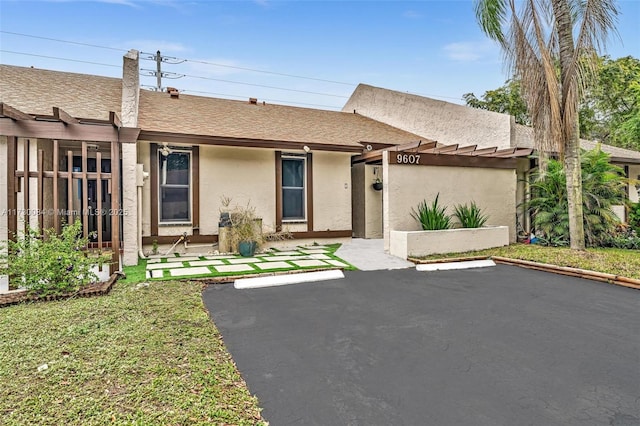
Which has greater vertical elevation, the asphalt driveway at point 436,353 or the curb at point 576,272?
the curb at point 576,272

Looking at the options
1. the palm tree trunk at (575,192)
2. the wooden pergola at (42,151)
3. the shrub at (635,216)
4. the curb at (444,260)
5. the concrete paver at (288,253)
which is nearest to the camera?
the wooden pergola at (42,151)

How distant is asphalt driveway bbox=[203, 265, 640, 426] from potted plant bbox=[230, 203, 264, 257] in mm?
2791

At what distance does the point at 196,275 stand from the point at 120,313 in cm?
199

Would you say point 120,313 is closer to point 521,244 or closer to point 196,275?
point 196,275

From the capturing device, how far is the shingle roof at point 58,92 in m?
7.86

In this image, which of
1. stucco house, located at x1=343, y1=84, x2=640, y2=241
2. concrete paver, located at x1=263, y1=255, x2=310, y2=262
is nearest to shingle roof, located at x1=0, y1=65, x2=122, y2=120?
concrete paver, located at x1=263, y1=255, x2=310, y2=262

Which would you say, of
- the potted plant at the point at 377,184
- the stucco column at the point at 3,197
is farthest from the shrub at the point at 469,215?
the stucco column at the point at 3,197

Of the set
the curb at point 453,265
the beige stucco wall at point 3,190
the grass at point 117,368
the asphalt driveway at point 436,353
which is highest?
the beige stucco wall at point 3,190

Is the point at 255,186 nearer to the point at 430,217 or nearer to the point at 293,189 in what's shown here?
the point at 293,189

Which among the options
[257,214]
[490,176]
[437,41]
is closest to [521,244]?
[490,176]

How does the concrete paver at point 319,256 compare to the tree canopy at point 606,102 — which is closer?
the concrete paver at point 319,256

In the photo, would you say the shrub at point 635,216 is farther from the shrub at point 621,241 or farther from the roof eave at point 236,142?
the roof eave at point 236,142

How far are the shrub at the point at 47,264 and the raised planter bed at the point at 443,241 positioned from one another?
6224mm

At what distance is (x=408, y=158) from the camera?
881cm
